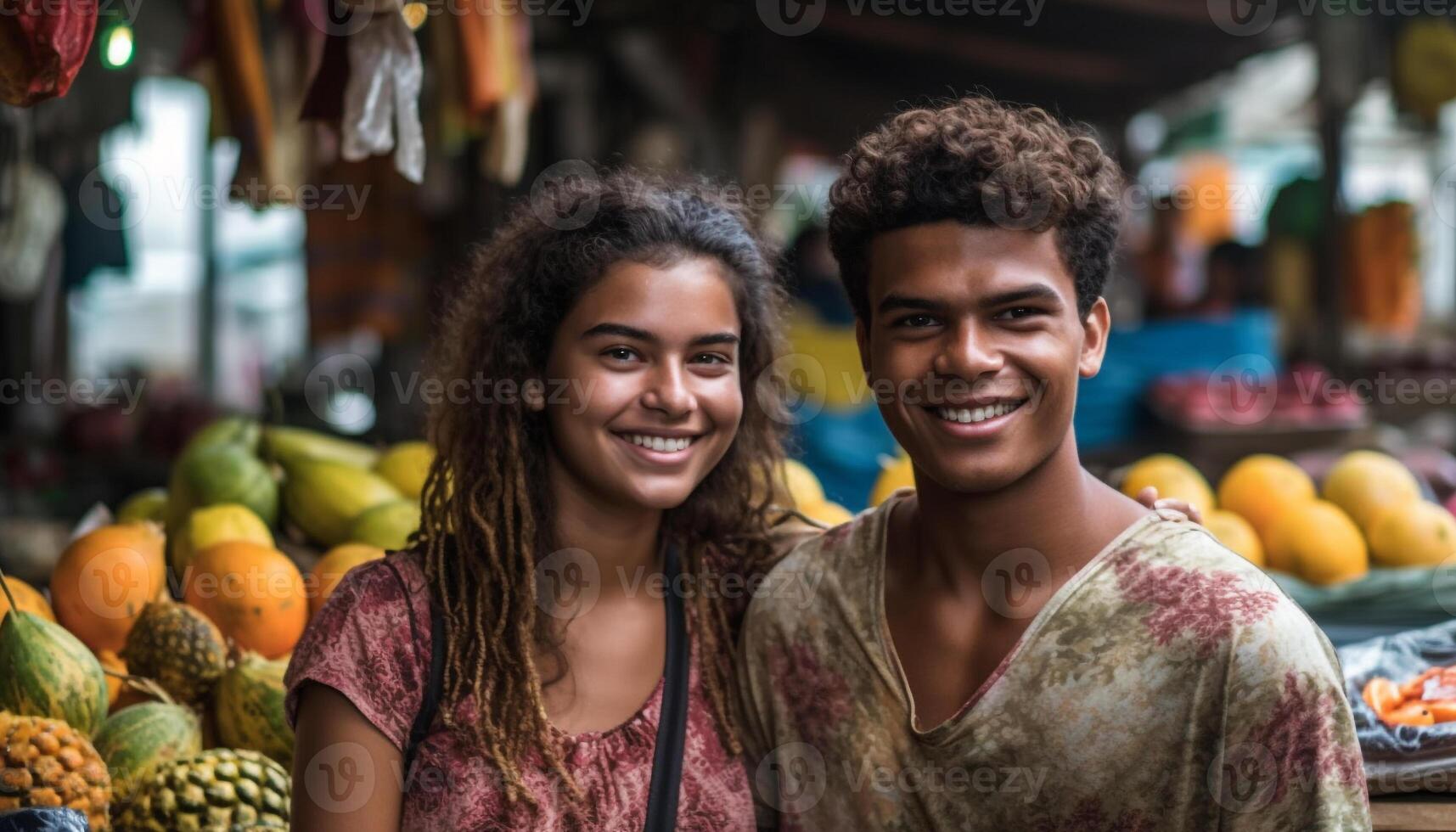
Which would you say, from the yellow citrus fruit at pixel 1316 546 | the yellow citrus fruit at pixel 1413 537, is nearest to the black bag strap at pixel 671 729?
the yellow citrus fruit at pixel 1316 546

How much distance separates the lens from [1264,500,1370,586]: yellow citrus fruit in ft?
10.4

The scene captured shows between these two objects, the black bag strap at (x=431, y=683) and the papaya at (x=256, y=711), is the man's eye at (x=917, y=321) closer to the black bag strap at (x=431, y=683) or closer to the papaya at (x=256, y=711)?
the black bag strap at (x=431, y=683)

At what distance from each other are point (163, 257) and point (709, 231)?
1783 cm

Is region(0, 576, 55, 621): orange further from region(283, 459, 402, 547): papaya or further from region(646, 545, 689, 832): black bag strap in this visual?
region(646, 545, 689, 832): black bag strap

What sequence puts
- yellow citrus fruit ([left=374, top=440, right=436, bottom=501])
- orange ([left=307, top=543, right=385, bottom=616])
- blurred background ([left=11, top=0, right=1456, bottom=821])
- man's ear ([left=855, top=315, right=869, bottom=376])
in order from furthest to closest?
yellow citrus fruit ([left=374, top=440, right=436, bottom=501]) → blurred background ([left=11, top=0, right=1456, bottom=821]) → orange ([left=307, top=543, right=385, bottom=616]) → man's ear ([left=855, top=315, right=869, bottom=376])

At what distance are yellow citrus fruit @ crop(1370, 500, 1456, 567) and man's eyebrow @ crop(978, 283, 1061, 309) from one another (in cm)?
190

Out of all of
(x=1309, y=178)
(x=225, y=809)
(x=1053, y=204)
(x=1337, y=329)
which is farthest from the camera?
(x=1309, y=178)

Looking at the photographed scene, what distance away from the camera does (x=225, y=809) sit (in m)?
2.01

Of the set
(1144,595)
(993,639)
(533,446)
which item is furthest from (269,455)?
(1144,595)

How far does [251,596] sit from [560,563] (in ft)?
2.60

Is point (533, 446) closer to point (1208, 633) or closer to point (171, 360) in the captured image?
point (1208, 633)

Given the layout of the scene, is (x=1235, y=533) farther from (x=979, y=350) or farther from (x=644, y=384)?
(x=644, y=384)

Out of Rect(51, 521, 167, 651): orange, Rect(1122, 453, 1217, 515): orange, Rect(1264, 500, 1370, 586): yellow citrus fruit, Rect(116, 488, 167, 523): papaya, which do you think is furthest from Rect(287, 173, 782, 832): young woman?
Rect(1264, 500, 1370, 586): yellow citrus fruit

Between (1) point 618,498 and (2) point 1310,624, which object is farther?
(1) point 618,498
